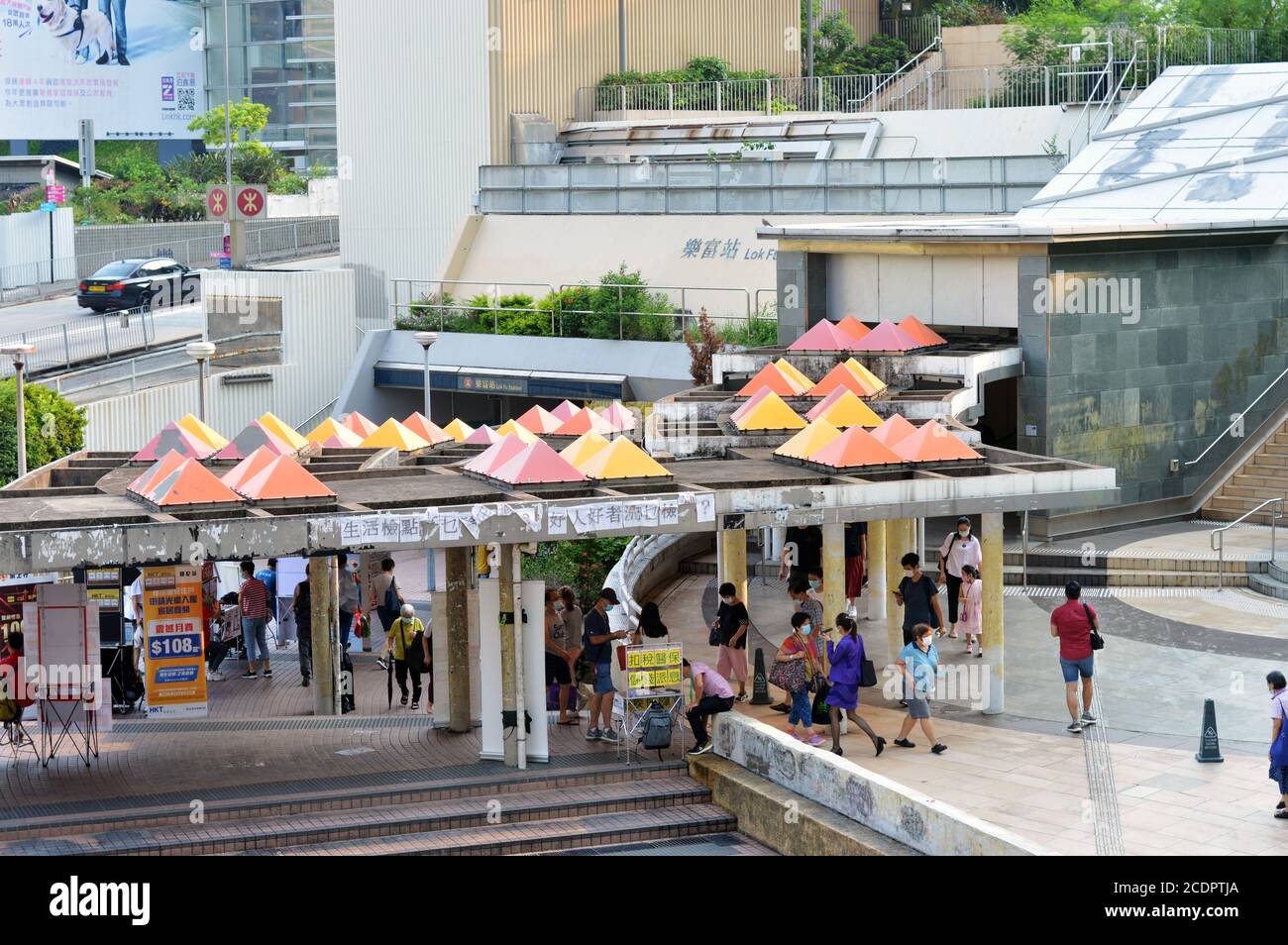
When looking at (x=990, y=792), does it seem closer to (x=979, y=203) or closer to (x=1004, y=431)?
(x=1004, y=431)

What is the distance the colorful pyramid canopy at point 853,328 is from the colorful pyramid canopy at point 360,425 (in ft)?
24.4

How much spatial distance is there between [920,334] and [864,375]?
257cm

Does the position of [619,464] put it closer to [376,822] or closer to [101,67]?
[376,822]

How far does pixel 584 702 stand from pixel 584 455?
305cm

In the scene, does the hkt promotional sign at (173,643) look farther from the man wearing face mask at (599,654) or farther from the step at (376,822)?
the man wearing face mask at (599,654)

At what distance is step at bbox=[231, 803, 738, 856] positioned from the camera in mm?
14969

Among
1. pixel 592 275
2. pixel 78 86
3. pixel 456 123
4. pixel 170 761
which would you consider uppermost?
pixel 78 86

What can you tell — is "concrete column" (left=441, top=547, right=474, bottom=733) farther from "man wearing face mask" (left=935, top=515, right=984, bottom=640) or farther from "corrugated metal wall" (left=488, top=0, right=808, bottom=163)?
Answer: "corrugated metal wall" (left=488, top=0, right=808, bottom=163)

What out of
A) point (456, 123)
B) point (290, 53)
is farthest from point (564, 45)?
point (290, 53)

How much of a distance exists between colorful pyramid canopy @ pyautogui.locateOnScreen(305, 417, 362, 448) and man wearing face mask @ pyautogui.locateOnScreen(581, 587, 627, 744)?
576 cm

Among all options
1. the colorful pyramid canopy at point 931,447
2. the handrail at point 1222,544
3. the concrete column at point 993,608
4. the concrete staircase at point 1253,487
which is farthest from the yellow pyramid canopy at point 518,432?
the concrete staircase at point 1253,487

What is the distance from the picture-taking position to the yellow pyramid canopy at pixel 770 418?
21500mm

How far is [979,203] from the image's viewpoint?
35031 mm

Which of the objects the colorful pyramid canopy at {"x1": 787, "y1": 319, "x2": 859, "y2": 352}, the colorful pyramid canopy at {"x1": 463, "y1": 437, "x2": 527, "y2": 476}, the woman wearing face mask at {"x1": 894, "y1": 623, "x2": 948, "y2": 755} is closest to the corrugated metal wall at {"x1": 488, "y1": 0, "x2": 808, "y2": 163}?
the colorful pyramid canopy at {"x1": 787, "y1": 319, "x2": 859, "y2": 352}
